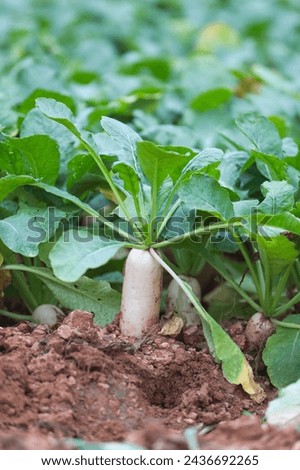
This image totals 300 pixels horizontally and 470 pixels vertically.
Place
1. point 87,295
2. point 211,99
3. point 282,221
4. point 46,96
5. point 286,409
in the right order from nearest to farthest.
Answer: point 286,409
point 282,221
point 87,295
point 46,96
point 211,99

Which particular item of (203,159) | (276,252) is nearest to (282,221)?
(276,252)

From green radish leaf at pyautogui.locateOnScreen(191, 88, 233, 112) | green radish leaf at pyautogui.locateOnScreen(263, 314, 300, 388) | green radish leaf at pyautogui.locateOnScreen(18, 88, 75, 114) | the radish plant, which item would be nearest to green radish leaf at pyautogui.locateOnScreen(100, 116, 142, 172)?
the radish plant

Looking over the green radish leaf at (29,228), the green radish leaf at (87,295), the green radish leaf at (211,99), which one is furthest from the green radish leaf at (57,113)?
the green radish leaf at (211,99)

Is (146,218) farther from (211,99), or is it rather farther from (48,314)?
(211,99)

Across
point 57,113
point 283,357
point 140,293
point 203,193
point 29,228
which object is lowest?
point 283,357

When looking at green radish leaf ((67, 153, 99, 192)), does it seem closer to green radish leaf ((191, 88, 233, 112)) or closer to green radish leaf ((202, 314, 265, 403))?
green radish leaf ((202, 314, 265, 403))

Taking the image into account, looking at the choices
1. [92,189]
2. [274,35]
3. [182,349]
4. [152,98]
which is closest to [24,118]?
[92,189]

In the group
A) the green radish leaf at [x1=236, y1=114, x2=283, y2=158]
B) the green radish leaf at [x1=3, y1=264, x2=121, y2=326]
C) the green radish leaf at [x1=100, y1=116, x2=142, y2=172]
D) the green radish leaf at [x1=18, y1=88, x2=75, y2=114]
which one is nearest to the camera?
the green radish leaf at [x1=100, y1=116, x2=142, y2=172]
